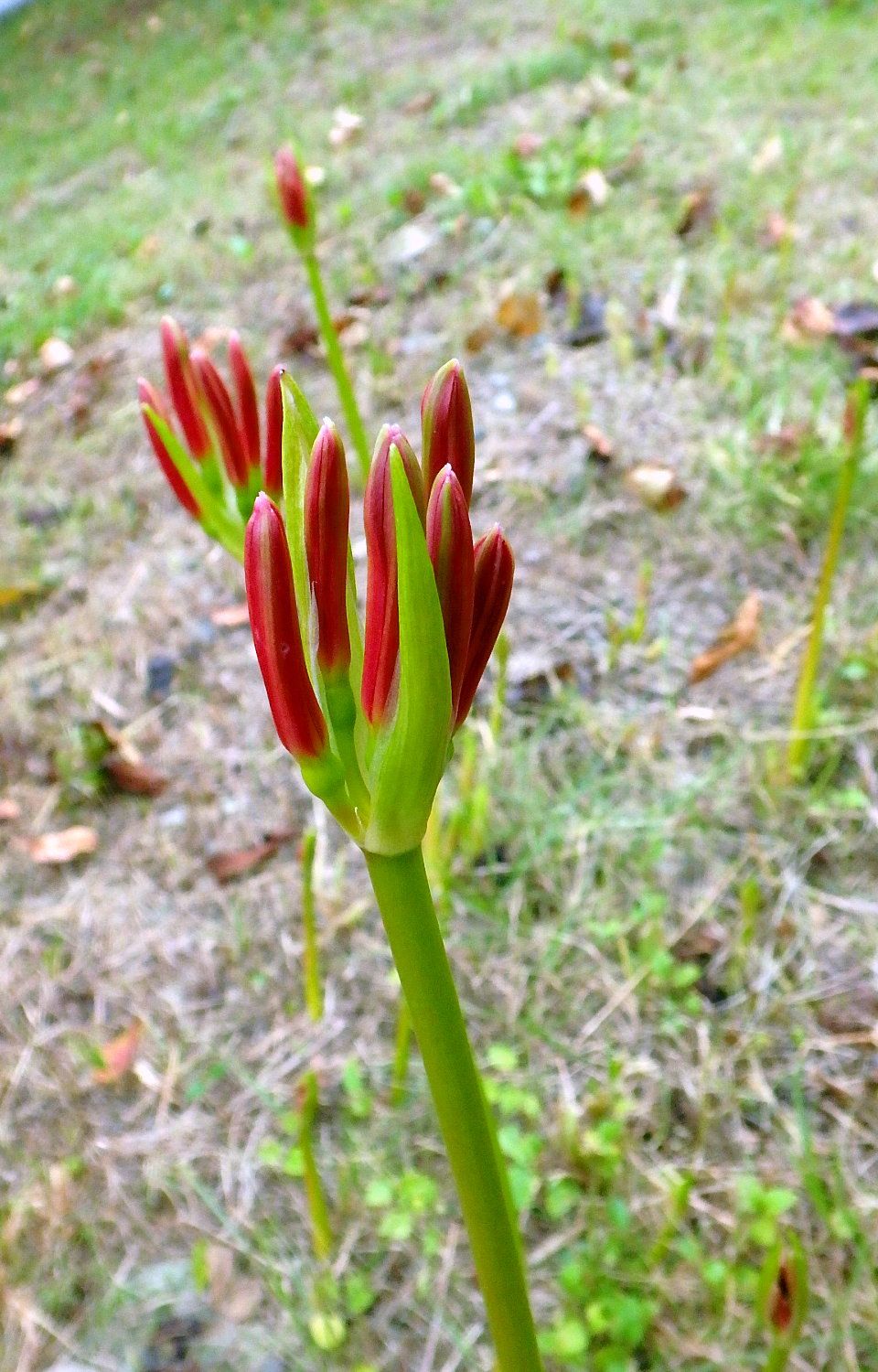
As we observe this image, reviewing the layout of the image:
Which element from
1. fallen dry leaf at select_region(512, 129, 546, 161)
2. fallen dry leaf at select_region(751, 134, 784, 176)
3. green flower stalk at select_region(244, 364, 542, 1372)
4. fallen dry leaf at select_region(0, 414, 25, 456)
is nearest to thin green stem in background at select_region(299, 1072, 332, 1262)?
green flower stalk at select_region(244, 364, 542, 1372)

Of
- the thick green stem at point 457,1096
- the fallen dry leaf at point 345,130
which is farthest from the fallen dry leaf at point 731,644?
the fallen dry leaf at point 345,130

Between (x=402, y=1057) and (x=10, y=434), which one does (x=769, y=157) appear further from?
(x=402, y=1057)

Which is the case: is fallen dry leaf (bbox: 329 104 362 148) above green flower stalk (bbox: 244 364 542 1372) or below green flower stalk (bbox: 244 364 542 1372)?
below

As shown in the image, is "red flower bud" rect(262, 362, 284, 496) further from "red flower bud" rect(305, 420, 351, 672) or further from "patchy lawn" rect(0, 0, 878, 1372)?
"patchy lawn" rect(0, 0, 878, 1372)

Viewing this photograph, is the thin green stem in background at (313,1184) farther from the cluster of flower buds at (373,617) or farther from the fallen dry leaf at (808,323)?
the fallen dry leaf at (808,323)

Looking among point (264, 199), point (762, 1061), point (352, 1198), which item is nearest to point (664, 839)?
point (762, 1061)

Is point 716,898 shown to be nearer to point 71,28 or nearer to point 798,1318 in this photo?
point 798,1318
